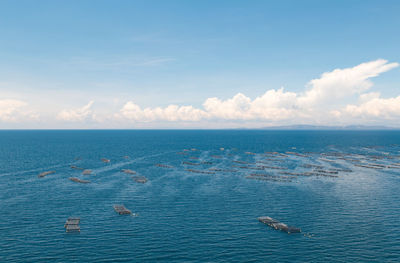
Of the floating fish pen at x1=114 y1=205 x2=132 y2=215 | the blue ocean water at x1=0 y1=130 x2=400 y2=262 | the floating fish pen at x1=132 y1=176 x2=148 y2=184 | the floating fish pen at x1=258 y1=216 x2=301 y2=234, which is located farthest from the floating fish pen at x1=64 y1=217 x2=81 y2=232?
the floating fish pen at x1=132 y1=176 x2=148 y2=184

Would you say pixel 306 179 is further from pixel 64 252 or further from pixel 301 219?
pixel 64 252

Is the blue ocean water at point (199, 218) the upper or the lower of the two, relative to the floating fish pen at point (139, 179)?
lower

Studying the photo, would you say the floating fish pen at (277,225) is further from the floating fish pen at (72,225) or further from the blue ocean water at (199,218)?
the floating fish pen at (72,225)

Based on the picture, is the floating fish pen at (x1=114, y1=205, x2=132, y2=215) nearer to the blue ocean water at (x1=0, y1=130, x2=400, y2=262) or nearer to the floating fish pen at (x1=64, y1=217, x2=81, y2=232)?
the blue ocean water at (x1=0, y1=130, x2=400, y2=262)

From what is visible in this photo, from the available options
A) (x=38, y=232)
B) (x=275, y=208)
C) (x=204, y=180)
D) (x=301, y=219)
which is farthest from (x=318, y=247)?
(x=204, y=180)

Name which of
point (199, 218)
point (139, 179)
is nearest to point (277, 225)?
point (199, 218)

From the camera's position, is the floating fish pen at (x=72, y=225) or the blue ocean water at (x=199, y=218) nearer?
the blue ocean water at (x=199, y=218)

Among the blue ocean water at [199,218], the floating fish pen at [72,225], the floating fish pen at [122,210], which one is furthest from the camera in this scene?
the floating fish pen at [122,210]

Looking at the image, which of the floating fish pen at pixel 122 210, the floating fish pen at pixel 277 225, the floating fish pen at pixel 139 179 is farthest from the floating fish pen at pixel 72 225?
the floating fish pen at pixel 139 179
